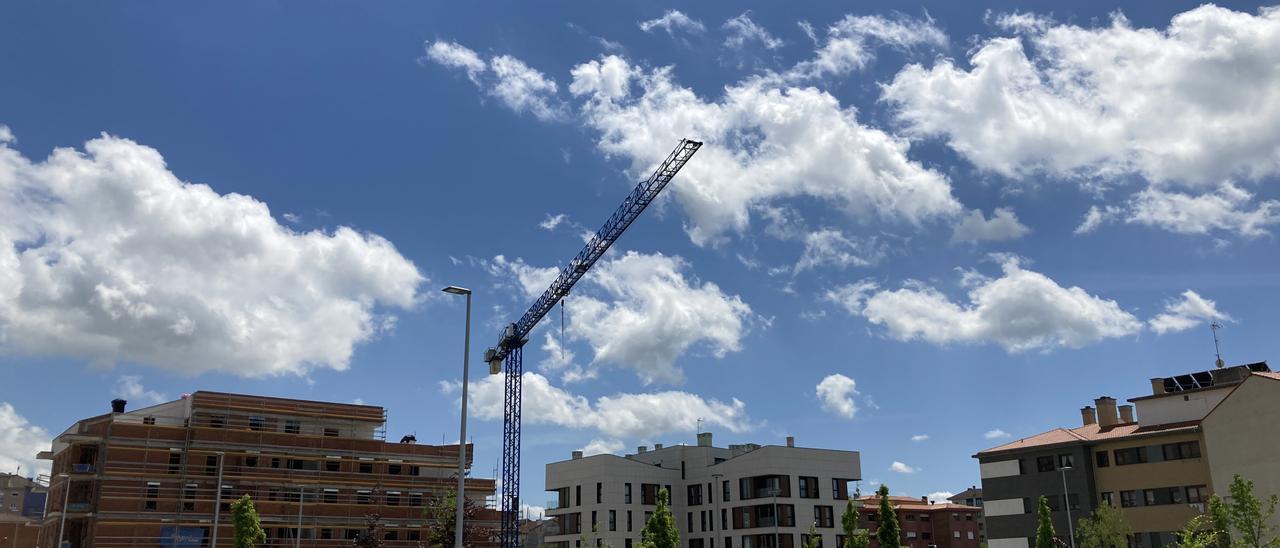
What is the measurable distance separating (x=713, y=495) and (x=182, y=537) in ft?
156

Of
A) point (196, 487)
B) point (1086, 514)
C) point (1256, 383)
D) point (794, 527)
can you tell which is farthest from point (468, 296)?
point (794, 527)

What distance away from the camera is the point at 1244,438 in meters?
58.2

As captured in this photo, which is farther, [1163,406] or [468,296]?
[1163,406]

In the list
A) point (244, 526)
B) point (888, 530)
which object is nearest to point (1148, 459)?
point (888, 530)

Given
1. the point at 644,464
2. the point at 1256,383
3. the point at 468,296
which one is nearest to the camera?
the point at 468,296

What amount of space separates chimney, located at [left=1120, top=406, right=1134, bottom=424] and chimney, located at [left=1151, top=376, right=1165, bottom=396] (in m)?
4.46

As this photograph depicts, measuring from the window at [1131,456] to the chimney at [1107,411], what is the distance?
496 centimetres

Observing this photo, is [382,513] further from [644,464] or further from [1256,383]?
[1256,383]

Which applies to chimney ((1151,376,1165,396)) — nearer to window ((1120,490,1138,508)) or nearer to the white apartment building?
window ((1120,490,1138,508))

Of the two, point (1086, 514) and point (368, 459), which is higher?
point (368, 459)

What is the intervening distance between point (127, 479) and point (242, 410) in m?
10.8

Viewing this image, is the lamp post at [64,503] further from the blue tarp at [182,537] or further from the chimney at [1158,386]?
the chimney at [1158,386]

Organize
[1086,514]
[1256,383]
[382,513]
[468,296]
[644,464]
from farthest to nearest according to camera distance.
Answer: [644,464] < [382,513] < [1086,514] < [1256,383] < [468,296]

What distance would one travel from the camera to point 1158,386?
69.7 metres
